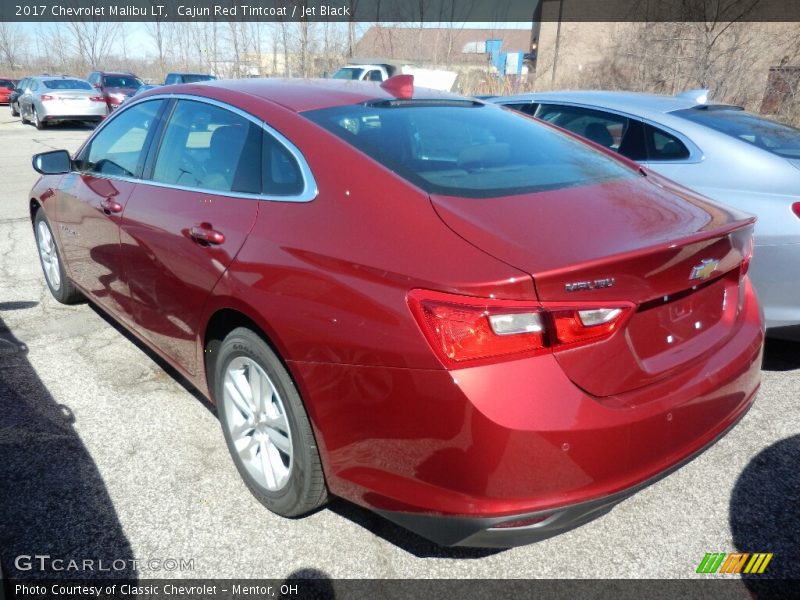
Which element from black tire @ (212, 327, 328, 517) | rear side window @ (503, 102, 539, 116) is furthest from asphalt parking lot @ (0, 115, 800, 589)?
rear side window @ (503, 102, 539, 116)

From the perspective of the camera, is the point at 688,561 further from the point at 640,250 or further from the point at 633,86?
the point at 633,86

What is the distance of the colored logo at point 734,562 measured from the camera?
7.38 ft

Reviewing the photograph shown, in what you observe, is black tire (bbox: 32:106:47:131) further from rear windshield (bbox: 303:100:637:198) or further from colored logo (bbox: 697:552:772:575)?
colored logo (bbox: 697:552:772:575)

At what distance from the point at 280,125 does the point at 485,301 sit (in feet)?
4.08

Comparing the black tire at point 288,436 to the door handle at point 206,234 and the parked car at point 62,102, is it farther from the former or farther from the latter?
the parked car at point 62,102

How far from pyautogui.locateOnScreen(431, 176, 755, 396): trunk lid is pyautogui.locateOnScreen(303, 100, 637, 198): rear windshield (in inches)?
5.9

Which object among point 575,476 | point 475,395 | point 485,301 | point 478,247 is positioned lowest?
point 575,476

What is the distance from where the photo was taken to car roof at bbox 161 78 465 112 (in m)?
2.62

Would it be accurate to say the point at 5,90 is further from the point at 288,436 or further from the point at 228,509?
the point at 288,436

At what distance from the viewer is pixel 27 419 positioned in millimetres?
3188

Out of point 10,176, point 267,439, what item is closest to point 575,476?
point 267,439

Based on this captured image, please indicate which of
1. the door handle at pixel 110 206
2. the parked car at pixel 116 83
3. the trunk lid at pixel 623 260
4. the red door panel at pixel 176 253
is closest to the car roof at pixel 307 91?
the red door panel at pixel 176 253

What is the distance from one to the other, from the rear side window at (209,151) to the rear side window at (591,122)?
2.94 m

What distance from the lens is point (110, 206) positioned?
3340 millimetres
